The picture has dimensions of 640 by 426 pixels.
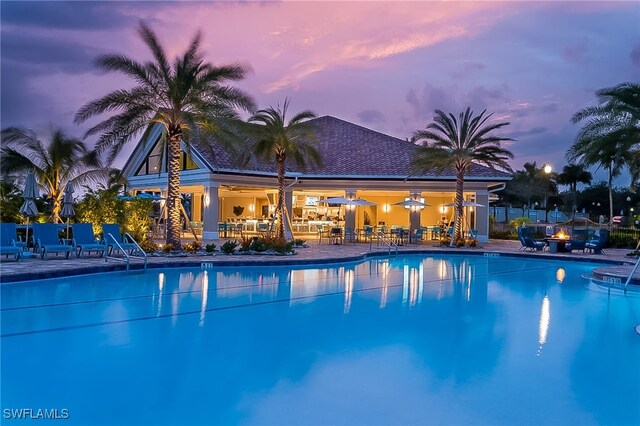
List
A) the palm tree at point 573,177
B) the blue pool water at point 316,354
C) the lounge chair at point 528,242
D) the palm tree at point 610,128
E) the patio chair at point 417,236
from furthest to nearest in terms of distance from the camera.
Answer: the palm tree at point 573,177
the patio chair at point 417,236
the lounge chair at point 528,242
the palm tree at point 610,128
the blue pool water at point 316,354

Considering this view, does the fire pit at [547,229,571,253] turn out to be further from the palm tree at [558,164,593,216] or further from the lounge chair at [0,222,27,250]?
the palm tree at [558,164,593,216]

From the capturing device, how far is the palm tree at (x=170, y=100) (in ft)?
54.2

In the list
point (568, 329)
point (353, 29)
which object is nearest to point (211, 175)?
point (353, 29)

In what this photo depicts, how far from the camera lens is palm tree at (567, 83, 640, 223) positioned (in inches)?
705

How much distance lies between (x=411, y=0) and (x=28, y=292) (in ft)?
44.0

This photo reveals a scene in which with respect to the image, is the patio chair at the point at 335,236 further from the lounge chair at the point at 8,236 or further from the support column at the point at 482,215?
the lounge chair at the point at 8,236

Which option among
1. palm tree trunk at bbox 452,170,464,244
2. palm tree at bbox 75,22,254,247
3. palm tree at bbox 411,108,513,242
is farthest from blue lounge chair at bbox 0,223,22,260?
palm tree trunk at bbox 452,170,464,244

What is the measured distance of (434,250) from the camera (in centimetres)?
2217

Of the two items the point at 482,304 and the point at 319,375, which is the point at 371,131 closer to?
the point at 482,304

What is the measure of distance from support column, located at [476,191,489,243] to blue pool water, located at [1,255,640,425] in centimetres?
1505

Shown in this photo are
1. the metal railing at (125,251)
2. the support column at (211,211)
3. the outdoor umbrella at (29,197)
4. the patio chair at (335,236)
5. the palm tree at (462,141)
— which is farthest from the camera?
the support column at (211,211)

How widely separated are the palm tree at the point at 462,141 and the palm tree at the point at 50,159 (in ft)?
47.4

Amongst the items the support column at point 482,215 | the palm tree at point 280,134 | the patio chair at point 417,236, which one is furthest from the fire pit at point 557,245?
the palm tree at point 280,134

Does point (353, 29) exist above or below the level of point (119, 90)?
above
